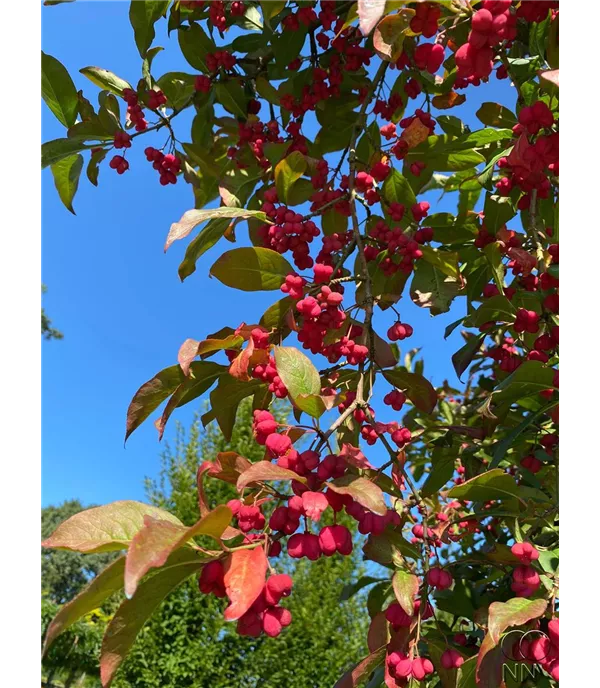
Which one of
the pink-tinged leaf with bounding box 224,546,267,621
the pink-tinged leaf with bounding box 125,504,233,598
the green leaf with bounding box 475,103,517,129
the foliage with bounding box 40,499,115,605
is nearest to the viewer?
the pink-tinged leaf with bounding box 125,504,233,598

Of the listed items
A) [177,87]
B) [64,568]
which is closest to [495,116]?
[177,87]

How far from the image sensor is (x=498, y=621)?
2.30 ft

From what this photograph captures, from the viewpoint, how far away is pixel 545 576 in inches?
32.0

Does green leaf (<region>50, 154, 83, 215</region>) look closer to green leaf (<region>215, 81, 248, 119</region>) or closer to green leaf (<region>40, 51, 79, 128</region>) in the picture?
green leaf (<region>40, 51, 79, 128</region>)

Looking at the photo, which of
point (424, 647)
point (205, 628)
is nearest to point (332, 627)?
point (205, 628)

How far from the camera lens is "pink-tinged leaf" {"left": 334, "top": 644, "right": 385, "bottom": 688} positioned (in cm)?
81

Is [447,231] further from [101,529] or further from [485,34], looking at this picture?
[101,529]

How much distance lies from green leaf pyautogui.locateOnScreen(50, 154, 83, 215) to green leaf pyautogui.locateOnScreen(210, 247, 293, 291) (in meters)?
0.62

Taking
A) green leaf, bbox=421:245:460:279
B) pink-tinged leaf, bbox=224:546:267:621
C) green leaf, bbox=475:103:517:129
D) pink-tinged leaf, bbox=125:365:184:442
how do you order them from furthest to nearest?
1. green leaf, bbox=475:103:517:129
2. green leaf, bbox=421:245:460:279
3. pink-tinged leaf, bbox=125:365:184:442
4. pink-tinged leaf, bbox=224:546:267:621

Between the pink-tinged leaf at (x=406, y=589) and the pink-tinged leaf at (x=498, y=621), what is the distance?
10cm

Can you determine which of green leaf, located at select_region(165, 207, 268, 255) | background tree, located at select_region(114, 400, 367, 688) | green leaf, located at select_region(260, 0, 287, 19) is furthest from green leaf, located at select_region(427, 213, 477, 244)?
background tree, located at select_region(114, 400, 367, 688)

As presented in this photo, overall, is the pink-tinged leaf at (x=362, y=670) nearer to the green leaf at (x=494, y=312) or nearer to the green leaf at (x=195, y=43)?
the green leaf at (x=494, y=312)
